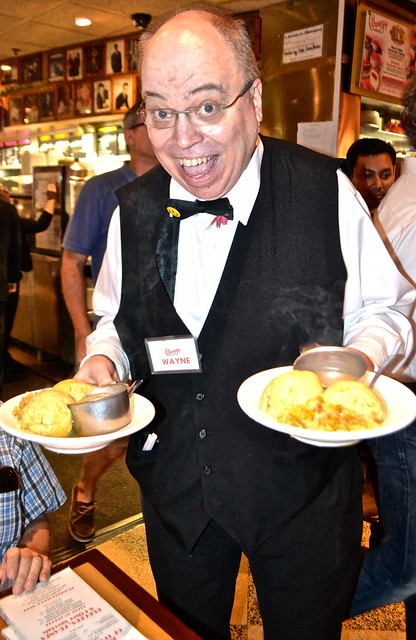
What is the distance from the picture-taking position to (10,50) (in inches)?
241

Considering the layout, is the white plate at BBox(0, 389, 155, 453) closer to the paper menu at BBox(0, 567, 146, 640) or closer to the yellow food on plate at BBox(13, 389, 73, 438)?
the yellow food on plate at BBox(13, 389, 73, 438)

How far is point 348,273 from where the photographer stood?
1290 millimetres

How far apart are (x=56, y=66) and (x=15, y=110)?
1.18m

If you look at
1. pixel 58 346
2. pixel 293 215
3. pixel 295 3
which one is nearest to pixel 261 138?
pixel 293 215

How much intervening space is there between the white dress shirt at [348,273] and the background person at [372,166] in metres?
1.94

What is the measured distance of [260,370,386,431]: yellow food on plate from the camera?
1.00 m

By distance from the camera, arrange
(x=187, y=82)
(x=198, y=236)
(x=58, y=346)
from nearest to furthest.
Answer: (x=187, y=82) → (x=198, y=236) → (x=58, y=346)

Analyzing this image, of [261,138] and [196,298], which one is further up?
[261,138]

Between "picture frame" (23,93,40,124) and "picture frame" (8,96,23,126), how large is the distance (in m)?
0.10

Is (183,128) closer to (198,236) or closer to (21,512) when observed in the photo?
(198,236)

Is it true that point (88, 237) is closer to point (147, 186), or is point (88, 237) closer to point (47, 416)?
point (147, 186)

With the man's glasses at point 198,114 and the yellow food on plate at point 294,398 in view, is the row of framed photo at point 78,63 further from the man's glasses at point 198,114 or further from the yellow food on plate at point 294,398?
the yellow food on plate at point 294,398

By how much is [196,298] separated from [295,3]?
2863mm

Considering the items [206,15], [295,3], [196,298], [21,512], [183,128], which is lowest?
[21,512]
